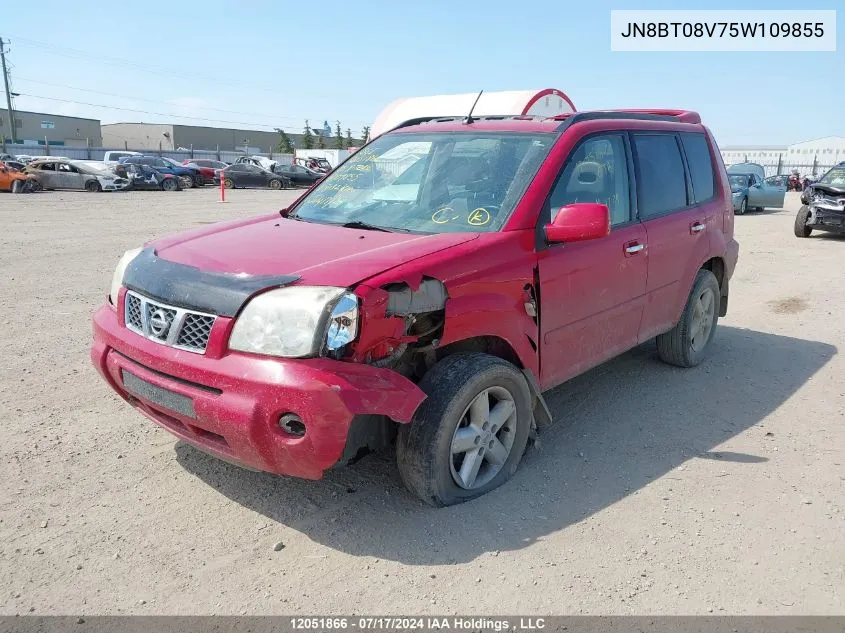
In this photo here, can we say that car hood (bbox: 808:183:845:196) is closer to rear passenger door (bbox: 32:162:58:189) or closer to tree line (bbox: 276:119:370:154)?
rear passenger door (bbox: 32:162:58:189)

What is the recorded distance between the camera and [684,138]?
5277 mm

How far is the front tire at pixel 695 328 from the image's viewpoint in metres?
5.42

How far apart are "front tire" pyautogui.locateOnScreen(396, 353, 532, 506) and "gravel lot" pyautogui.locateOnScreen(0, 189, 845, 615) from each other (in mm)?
124

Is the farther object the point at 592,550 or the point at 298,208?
the point at 298,208

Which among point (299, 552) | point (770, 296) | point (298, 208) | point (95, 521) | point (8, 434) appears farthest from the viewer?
point (770, 296)

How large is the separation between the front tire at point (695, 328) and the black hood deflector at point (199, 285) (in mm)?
3487

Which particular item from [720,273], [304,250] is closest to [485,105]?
[720,273]

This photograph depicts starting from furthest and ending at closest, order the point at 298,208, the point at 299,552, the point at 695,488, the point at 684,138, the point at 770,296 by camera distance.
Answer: the point at 770,296
the point at 684,138
the point at 298,208
the point at 695,488
the point at 299,552

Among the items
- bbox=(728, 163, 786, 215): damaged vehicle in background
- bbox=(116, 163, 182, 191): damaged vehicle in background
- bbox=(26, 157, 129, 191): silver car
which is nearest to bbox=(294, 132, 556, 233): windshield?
bbox=(728, 163, 786, 215): damaged vehicle in background

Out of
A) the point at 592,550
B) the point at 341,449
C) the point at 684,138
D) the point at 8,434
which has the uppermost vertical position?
the point at 684,138

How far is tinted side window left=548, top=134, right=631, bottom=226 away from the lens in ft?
12.8

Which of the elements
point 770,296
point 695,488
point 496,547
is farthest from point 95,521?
point 770,296

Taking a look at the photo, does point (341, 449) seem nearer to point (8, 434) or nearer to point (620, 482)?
point (620, 482)

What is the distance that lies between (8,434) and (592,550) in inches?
130
